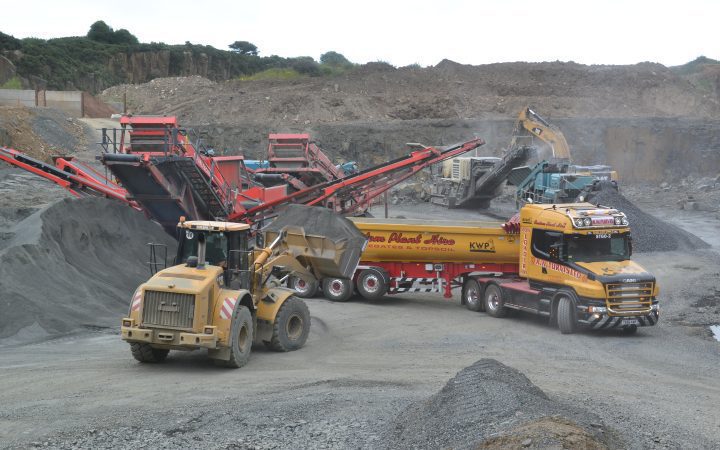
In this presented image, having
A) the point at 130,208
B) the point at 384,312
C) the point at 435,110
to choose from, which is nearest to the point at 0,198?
the point at 130,208

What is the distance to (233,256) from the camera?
12594mm

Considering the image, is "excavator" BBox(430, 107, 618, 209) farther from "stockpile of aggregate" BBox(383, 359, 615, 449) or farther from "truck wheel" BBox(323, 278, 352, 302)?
"stockpile of aggregate" BBox(383, 359, 615, 449)

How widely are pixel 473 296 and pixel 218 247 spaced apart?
7725 millimetres

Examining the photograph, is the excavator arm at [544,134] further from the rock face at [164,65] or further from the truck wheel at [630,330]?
the rock face at [164,65]

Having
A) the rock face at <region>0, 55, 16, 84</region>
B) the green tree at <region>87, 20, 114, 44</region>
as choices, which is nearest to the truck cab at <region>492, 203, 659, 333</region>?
the rock face at <region>0, 55, 16, 84</region>

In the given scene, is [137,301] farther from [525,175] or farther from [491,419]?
[525,175]

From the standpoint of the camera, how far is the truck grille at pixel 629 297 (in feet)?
51.3

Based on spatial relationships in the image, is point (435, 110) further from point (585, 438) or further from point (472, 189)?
point (585, 438)

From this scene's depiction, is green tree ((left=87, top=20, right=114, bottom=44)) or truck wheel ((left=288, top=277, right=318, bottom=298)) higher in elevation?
green tree ((left=87, top=20, right=114, bottom=44))

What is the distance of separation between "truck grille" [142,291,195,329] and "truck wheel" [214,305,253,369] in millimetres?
684

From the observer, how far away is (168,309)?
11.6m

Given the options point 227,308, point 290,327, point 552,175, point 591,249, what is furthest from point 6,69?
point 227,308

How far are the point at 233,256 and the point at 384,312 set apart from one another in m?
6.51

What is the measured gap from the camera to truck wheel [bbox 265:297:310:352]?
13.3 metres
